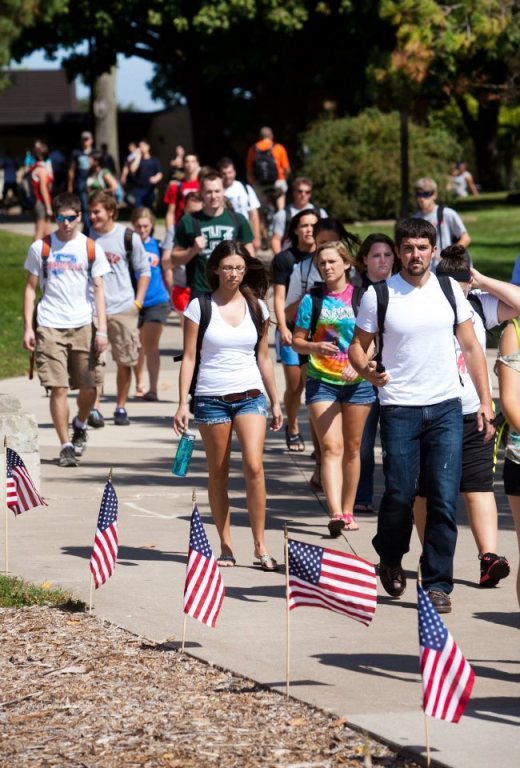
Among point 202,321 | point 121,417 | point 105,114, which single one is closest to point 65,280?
point 121,417

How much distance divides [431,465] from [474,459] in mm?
584

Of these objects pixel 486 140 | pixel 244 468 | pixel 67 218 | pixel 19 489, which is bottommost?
pixel 19 489

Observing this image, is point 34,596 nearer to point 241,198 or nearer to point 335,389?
point 335,389

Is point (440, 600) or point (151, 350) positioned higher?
point (151, 350)

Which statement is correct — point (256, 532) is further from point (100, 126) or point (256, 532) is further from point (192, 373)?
point (100, 126)

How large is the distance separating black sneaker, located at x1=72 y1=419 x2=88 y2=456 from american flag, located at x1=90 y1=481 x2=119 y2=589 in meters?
4.53

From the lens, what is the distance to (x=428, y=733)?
219 inches

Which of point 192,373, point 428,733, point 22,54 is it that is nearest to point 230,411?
point 192,373

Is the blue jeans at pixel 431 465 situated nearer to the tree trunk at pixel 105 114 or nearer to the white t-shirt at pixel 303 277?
the white t-shirt at pixel 303 277

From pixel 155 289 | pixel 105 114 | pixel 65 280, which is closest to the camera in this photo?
pixel 65 280

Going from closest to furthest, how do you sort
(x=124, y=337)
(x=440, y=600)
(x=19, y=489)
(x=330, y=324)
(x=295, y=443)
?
(x=440, y=600)
(x=19, y=489)
(x=330, y=324)
(x=295, y=443)
(x=124, y=337)

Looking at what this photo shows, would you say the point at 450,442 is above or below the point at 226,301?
below

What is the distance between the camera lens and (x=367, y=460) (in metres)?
10.1

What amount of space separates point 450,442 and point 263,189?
59.2ft
